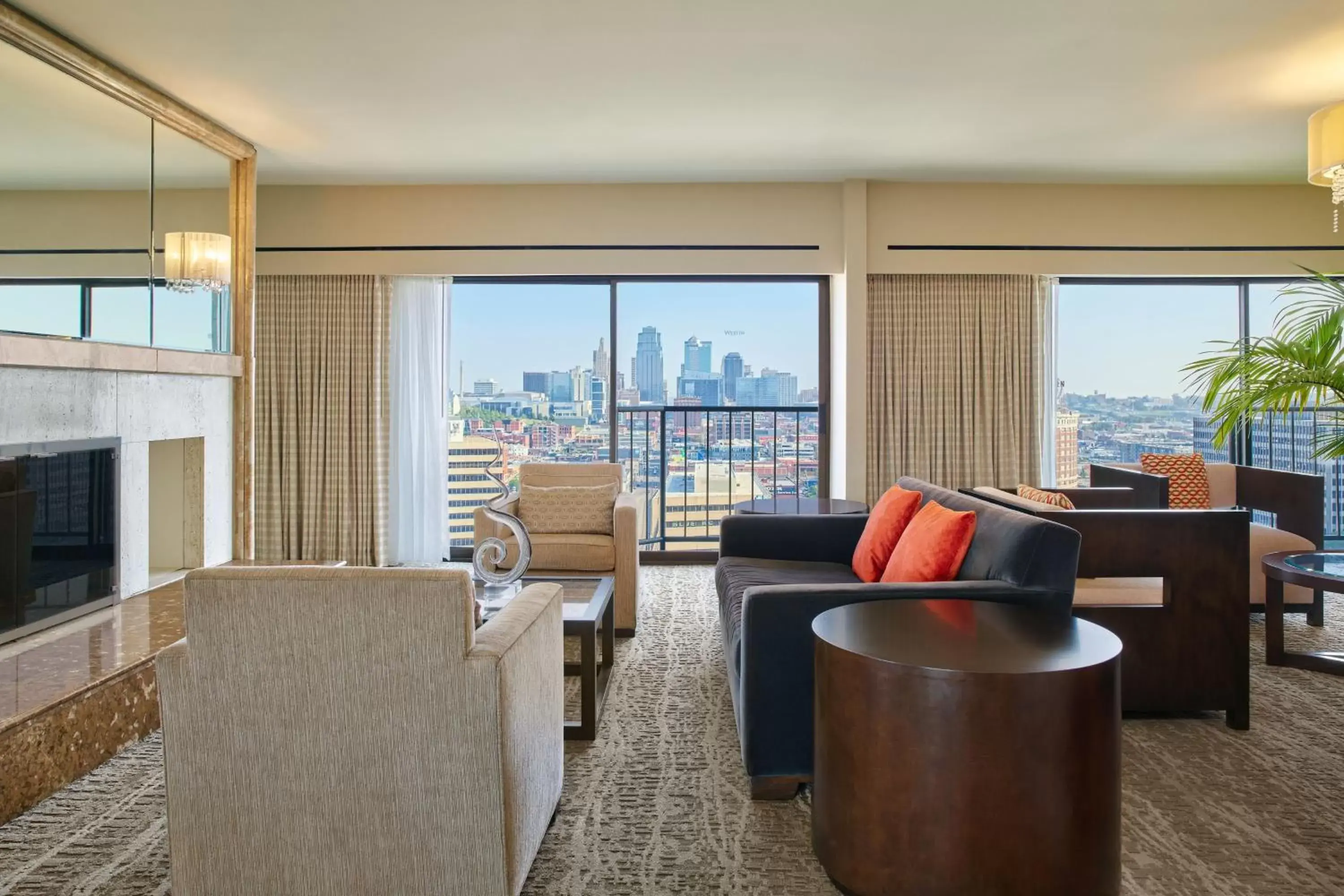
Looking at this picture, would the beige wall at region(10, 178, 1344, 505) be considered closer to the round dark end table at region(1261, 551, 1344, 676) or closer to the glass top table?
the round dark end table at region(1261, 551, 1344, 676)

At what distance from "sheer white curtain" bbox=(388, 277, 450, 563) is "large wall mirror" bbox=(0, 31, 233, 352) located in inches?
47.7

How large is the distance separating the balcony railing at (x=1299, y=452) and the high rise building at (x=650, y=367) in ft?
13.0

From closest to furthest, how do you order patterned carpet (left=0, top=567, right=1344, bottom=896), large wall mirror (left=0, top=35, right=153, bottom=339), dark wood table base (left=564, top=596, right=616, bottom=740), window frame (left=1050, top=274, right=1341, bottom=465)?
patterned carpet (left=0, top=567, right=1344, bottom=896)
dark wood table base (left=564, top=596, right=616, bottom=740)
large wall mirror (left=0, top=35, right=153, bottom=339)
window frame (left=1050, top=274, right=1341, bottom=465)

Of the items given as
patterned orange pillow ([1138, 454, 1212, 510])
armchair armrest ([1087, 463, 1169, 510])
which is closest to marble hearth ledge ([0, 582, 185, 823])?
armchair armrest ([1087, 463, 1169, 510])

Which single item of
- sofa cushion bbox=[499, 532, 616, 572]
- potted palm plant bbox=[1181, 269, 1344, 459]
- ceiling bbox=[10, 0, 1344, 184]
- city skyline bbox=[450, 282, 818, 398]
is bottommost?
sofa cushion bbox=[499, 532, 616, 572]

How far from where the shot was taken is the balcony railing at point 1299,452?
18.1 ft

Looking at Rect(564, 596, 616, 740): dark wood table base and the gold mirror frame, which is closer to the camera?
Rect(564, 596, 616, 740): dark wood table base

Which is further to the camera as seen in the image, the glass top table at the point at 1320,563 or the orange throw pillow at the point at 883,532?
the orange throw pillow at the point at 883,532

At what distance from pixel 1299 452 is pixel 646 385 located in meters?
4.40

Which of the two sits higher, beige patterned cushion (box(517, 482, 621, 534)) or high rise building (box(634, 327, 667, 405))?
high rise building (box(634, 327, 667, 405))

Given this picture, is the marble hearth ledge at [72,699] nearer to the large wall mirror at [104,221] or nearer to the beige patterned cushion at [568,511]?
the large wall mirror at [104,221]

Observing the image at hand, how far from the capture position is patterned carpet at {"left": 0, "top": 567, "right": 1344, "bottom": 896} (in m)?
1.84

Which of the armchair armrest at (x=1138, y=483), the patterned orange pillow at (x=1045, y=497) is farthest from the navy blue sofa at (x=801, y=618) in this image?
the armchair armrest at (x=1138, y=483)

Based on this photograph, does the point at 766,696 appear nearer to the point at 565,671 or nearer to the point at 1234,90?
the point at 565,671
